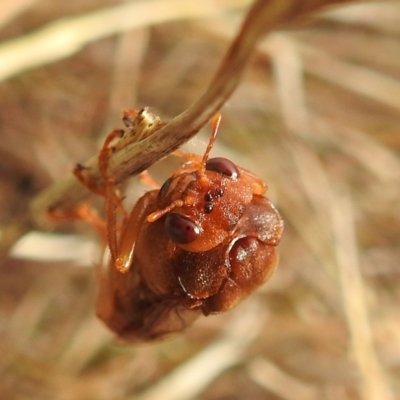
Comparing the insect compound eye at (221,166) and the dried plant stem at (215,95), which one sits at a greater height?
the dried plant stem at (215,95)

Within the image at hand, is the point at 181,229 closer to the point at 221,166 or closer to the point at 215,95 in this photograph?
the point at 221,166

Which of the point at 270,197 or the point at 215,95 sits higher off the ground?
the point at 215,95

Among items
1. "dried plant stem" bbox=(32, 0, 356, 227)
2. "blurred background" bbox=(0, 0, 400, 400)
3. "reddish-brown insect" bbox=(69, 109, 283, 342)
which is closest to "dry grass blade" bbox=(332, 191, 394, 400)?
"blurred background" bbox=(0, 0, 400, 400)

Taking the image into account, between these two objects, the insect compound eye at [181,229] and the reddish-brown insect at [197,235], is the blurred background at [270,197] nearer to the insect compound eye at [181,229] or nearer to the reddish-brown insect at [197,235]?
the reddish-brown insect at [197,235]

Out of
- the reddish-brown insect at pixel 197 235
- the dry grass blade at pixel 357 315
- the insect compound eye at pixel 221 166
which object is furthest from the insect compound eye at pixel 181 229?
the dry grass blade at pixel 357 315

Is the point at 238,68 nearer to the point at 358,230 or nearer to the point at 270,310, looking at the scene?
the point at 270,310

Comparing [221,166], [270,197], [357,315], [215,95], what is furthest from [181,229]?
[270,197]

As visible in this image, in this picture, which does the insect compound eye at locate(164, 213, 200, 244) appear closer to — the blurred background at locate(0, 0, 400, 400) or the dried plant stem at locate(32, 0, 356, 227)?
the dried plant stem at locate(32, 0, 356, 227)
